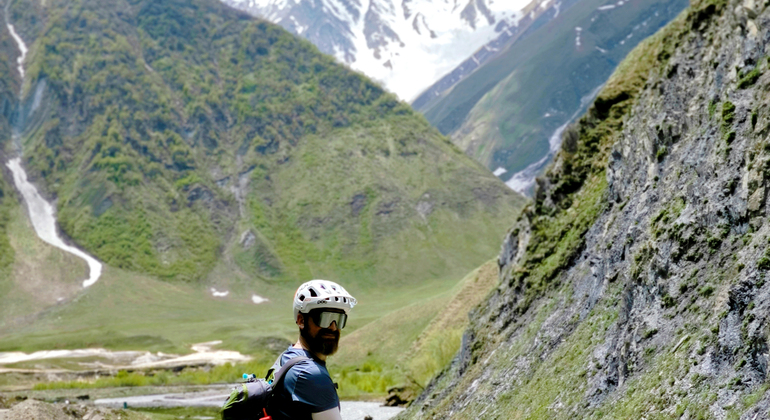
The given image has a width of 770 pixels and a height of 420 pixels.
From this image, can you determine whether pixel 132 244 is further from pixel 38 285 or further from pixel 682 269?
pixel 682 269

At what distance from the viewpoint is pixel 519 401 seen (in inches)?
768

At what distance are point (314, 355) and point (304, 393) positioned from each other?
2.18 ft

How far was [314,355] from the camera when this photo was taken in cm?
808

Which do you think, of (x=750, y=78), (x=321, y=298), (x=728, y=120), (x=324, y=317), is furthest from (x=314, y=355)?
(x=750, y=78)

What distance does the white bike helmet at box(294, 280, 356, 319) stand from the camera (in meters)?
8.05

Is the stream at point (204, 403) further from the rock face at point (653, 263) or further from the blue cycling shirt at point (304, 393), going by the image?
the blue cycling shirt at point (304, 393)

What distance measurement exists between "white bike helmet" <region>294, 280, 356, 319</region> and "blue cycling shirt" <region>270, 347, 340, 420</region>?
63 cm

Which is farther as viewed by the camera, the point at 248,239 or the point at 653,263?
the point at 248,239

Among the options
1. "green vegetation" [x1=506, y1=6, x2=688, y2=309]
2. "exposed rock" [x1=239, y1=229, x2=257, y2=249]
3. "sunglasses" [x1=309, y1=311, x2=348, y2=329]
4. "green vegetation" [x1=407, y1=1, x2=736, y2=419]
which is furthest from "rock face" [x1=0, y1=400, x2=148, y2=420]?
"exposed rock" [x1=239, y1=229, x2=257, y2=249]

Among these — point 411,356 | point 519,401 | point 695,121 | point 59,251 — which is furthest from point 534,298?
point 59,251

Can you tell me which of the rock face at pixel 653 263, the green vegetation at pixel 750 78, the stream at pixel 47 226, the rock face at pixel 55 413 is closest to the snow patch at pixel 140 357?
the stream at pixel 47 226

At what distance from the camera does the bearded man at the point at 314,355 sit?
294 inches

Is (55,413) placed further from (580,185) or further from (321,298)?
(321,298)

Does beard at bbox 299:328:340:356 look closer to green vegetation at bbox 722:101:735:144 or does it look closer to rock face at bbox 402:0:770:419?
rock face at bbox 402:0:770:419
